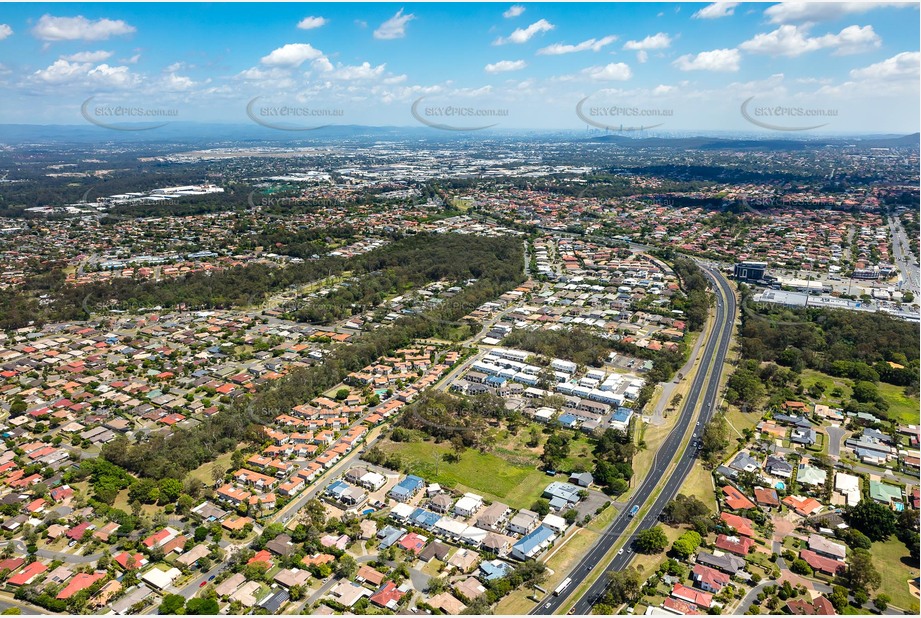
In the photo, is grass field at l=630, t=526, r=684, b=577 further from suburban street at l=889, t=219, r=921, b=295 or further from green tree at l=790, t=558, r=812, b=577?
suburban street at l=889, t=219, r=921, b=295

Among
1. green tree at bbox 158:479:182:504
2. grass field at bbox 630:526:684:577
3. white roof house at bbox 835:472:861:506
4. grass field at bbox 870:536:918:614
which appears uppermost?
green tree at bbox 158:479:182:504

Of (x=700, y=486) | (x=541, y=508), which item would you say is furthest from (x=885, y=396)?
(x=541, y=508)

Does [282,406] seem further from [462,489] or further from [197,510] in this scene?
[462,489]

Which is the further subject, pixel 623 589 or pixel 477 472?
pixel 477 472

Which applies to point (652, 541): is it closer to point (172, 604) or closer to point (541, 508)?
point (541, 508)

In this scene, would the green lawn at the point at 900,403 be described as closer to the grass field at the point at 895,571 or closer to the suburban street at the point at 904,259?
the grass field at the point at 895,571

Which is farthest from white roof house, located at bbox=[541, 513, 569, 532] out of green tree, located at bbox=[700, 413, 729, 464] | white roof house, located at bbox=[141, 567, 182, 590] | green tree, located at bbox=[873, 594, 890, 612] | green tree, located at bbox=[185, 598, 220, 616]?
white roof house, located at bbox=[141, 567, 182, 590]
